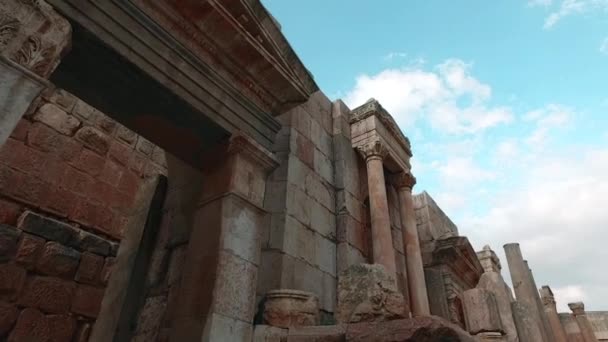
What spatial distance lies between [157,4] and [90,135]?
3652 millimetres

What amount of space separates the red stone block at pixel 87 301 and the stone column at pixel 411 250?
187 inches

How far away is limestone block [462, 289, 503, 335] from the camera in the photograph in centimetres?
482

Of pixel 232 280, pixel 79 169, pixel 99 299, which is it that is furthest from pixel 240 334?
A: pixel 79 169

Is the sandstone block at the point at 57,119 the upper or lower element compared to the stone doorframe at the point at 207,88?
upper

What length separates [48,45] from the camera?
2258 millimetres

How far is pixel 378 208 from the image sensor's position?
5965 mm

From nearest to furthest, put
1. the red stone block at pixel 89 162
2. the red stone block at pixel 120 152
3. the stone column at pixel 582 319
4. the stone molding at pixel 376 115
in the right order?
the red stone block at pixel 89 162
the red stone block at pixel 120 152
the stone molding at pixel 376 115
the stone column at pixel 582 319

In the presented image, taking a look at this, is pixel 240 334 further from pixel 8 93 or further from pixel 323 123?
pixel 323 123

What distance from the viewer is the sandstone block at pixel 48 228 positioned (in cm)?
457

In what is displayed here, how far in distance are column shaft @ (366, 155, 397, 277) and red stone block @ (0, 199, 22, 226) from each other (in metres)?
4.67

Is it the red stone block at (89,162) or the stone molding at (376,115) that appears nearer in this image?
the red stone block at (89,162)

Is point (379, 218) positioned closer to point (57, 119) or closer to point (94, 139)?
point (94, 139)

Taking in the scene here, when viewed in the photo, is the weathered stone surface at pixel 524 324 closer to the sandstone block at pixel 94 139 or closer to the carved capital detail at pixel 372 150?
the carved capital detail at pixel 372 150

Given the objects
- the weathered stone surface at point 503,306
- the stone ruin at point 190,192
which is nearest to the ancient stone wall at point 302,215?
the stone ruin at point 190,192
